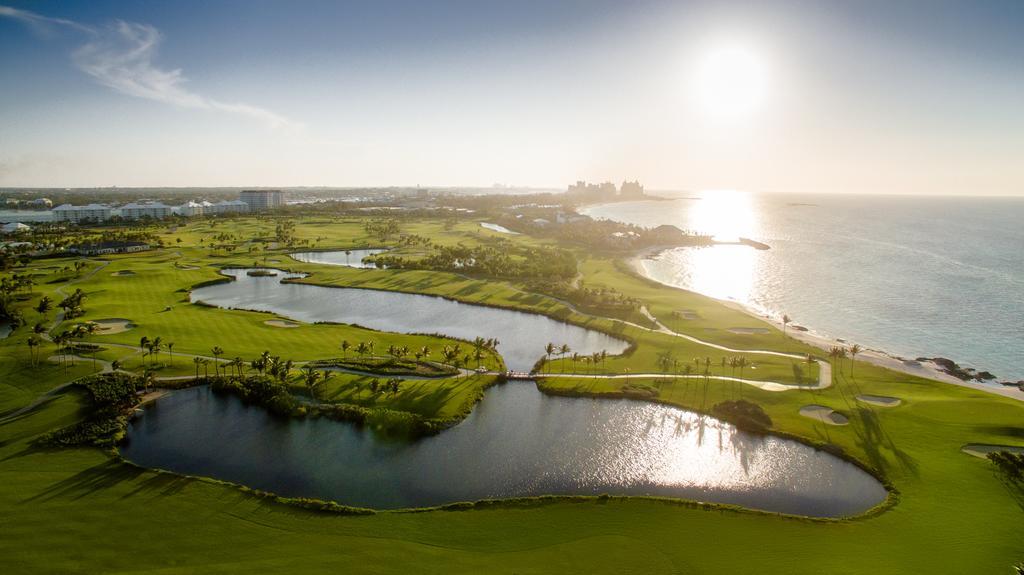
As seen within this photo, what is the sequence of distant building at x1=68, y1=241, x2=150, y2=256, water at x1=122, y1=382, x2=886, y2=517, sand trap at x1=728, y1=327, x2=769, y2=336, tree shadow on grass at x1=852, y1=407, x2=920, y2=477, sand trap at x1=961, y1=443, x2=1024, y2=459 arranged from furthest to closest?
distant building at x1=68, y1=241, x2=150, y2=256 < sand trap at x1=728, y1=327, x2=769, y2=336 < sand trap at x1=961, y1=443, x2=1024, y2=459 < tree shadow on grass at x1=852, y1=407, x2=920, y2=477 < water at x1=122, y1=382, x2=886, y2=517

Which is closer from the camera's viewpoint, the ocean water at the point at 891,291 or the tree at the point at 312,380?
the tree at the point at 312,380

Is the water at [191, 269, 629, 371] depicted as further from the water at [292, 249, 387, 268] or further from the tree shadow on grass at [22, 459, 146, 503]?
the tree shadow on grass at [22, 459, 146, 503]

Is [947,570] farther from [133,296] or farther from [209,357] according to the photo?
[133,296]

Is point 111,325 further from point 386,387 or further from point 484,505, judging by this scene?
point 484,505

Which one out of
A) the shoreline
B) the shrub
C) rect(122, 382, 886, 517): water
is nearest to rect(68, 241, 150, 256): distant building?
rect(122, 382, 886, 517): water

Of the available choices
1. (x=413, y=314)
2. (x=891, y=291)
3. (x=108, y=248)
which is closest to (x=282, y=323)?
(x=413, y=314)

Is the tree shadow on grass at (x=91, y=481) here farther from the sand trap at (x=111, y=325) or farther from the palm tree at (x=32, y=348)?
the sand trap at (x=111, y=325)

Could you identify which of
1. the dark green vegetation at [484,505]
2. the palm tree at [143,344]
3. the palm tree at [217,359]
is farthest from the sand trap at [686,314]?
the palm tree at [143,344]
